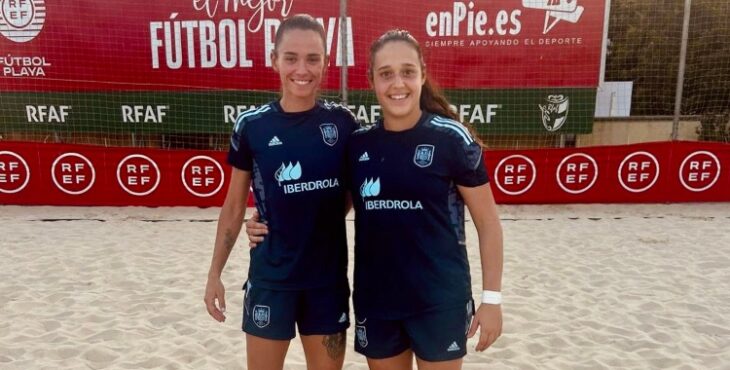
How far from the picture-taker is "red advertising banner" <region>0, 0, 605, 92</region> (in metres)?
7.68

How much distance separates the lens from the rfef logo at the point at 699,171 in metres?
7.25

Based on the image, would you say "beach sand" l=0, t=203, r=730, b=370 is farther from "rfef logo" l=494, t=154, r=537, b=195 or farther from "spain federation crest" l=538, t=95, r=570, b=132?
"spain federation crest" l=538, t=95, r=570, b=132

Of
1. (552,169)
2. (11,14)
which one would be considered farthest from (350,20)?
(11,14)

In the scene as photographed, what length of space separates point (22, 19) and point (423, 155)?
8231mm

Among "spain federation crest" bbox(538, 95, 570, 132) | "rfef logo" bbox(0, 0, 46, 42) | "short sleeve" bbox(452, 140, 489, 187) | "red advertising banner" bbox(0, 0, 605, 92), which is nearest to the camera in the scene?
"short sleeve" bbox(452, 140, 489, 187)

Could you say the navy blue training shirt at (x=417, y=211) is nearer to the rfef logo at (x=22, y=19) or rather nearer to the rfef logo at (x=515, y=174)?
the rfef logo at (x=515, y=174)

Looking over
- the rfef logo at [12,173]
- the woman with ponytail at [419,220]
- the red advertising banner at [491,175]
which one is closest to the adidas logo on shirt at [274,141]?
the woman with ponytail at [419,220]

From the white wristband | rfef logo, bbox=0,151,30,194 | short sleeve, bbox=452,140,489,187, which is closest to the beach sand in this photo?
rfef logo, bbox=0,151,30,194

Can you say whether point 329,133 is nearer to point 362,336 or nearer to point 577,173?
point 362,336

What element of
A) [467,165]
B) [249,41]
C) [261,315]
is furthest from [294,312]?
[249,41]

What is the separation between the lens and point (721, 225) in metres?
6.45

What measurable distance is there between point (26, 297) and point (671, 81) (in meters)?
10.8

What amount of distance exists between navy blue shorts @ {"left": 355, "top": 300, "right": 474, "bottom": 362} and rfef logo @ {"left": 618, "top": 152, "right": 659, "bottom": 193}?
6.29 m

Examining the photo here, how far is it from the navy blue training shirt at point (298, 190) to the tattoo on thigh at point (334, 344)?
20 cm
